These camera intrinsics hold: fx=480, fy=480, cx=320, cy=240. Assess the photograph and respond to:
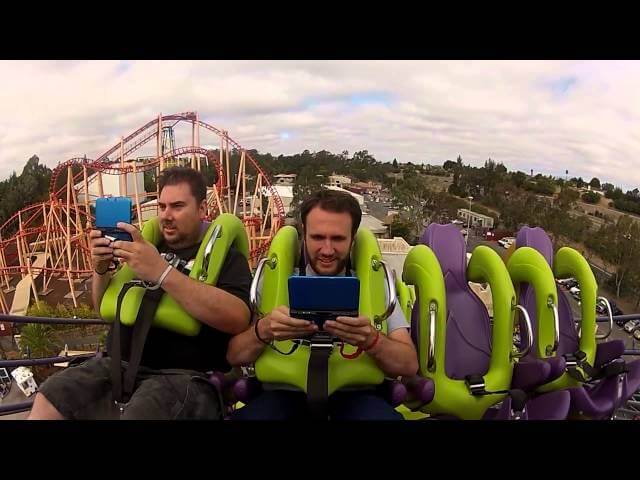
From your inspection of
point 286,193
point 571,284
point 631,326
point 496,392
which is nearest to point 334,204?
point 496,392

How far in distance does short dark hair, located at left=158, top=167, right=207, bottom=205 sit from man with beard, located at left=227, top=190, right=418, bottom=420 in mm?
361

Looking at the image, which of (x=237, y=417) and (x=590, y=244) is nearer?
(x=237, y=417)

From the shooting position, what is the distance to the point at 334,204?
4.86 ft

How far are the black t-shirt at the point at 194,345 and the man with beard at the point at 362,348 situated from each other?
0.05 meters

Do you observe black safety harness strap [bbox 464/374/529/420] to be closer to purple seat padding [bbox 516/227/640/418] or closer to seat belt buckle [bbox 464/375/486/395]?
seat belt buckle [bbox 464/375/486/395]

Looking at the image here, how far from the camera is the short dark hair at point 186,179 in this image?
1595mm

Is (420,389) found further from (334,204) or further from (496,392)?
(334,204)

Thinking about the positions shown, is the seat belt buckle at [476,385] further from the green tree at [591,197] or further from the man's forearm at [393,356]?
the green tree at [591,197]

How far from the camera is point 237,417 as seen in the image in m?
1.49

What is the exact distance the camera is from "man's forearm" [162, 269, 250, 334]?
1.42m

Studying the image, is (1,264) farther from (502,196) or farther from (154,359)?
(154,359)

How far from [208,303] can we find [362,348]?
476 millimetres
